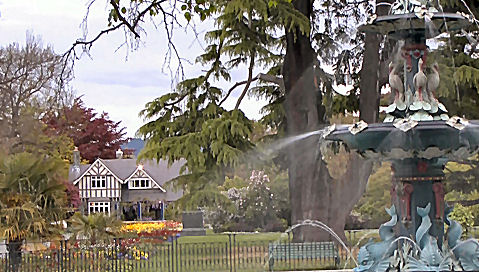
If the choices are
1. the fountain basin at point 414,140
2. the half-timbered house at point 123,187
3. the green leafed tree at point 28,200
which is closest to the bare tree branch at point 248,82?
the green leafed tree at point 28,200

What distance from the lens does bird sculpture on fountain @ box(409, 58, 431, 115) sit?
8766 mm

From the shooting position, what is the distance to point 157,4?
9.50 metres

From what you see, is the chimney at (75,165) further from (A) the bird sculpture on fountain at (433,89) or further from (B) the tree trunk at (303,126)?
(A) the bird sculpture on fountain at (433,89)

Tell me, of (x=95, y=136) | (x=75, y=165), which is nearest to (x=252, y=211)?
(x=75, y=165)

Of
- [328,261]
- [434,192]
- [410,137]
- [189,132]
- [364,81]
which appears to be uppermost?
[364,81]

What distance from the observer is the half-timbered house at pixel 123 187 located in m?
53.9

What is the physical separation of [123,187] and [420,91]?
48.2 meters

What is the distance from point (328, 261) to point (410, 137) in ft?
35.2

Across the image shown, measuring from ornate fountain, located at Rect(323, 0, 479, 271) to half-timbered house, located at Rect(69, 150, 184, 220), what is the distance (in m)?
44.8

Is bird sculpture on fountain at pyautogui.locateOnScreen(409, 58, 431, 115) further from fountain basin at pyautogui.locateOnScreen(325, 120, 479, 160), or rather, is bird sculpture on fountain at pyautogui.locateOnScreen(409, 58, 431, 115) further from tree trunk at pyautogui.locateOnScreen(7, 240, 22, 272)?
tree trunk at pyautogui.locateOnScreen(7, 240, 22, 272)

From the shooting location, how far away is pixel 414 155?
28.5 ft

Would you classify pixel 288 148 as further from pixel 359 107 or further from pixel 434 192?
pixel 434 192

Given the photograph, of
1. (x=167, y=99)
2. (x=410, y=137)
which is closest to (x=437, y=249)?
(x=410, y=137)

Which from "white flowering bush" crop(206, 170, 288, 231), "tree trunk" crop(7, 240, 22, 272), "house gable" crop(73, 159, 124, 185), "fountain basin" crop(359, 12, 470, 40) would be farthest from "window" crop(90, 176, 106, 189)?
"fountain basin" crop(359, 12, 470, 40)
